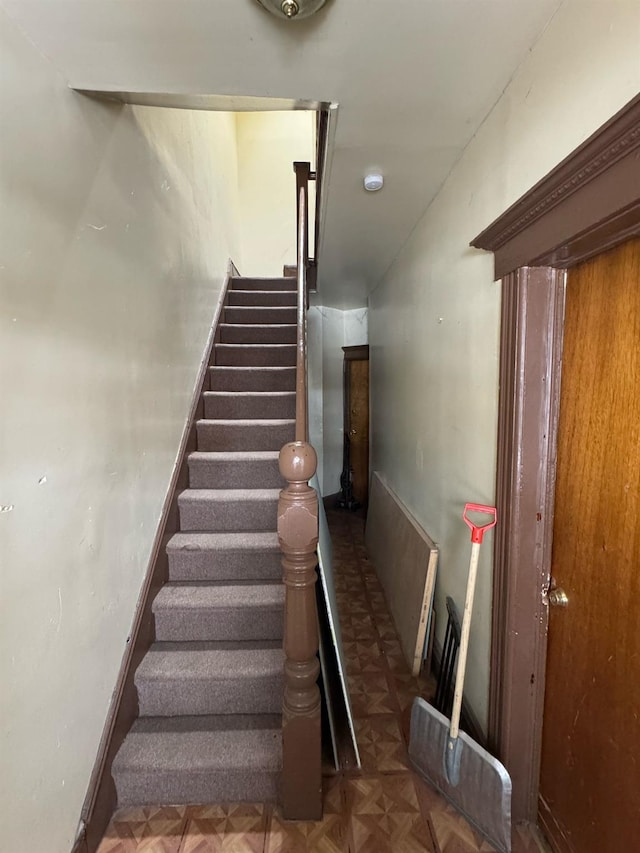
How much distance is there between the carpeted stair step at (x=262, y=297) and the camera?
3.56 m

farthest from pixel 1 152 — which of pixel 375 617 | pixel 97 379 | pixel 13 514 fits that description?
pixel 375 617

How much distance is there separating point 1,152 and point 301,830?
2.10 m

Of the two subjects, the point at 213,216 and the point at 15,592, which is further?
the point at 213,216

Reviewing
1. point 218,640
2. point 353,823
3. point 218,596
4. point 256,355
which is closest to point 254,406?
point 256,355

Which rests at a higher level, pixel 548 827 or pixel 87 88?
pixel 87 88

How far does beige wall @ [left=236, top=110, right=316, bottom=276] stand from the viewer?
4.52 meters

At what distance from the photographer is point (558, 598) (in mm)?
1212

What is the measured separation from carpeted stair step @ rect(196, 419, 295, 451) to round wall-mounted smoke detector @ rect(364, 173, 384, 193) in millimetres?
1313

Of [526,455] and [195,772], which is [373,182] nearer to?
[526,455]

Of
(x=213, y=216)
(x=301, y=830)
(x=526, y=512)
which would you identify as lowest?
(x=301, y=830)

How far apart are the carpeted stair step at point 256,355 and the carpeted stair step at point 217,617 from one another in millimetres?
1772

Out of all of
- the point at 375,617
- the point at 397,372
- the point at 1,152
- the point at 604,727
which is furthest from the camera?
the point at 397,372

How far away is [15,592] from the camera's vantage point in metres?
0.99

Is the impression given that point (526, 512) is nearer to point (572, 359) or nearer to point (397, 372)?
point (572, 359)
